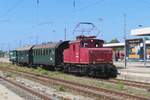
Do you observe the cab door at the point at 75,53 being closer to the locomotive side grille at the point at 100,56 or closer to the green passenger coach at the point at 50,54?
the locomotive side grille at the point at 100,56

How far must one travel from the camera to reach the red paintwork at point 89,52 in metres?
31.6

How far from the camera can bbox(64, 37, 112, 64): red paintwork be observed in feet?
104

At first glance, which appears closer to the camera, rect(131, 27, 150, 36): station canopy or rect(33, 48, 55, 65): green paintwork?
rect(33, 48, 55, 65): green paintwork

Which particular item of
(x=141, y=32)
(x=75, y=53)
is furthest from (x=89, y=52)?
(x=141, y=32)

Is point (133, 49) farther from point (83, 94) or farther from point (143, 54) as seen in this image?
point (83, 94)

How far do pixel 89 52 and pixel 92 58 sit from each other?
1.86 ft

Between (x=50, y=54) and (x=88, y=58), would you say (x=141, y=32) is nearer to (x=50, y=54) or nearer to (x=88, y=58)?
(x=50, y=54)

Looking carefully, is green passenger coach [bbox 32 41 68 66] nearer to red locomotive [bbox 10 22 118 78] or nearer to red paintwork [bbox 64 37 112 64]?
→ red locomotive [bbox 10 22 118 78]

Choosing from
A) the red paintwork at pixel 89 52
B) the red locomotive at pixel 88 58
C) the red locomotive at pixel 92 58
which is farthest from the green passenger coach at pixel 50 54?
the red locomotive at pixel 92 58

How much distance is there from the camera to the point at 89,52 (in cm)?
3136

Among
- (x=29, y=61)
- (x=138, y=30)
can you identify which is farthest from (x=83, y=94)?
(x=29, y=61)

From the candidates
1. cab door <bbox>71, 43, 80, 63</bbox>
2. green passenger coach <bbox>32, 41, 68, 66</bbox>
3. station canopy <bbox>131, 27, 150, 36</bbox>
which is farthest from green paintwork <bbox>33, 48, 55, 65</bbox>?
station canopy <bbox>131, 27, 150, 36</bbox>

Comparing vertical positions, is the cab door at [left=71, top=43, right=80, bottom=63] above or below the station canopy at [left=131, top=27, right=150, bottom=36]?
below

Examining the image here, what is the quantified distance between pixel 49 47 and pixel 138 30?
11199mm
